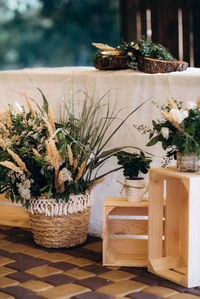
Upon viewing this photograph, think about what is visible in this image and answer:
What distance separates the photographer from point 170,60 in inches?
110

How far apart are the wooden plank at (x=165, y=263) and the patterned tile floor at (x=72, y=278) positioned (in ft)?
0.15

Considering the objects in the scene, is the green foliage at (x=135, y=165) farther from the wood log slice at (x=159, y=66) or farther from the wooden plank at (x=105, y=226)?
the wood log slice at (x=159, y=66)

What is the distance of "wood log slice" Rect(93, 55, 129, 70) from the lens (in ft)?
9.51

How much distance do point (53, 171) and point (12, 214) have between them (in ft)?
2.20

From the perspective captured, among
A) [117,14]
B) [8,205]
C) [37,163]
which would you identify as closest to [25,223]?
[8,205]

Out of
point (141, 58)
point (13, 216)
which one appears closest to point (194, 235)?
point (141, 58)

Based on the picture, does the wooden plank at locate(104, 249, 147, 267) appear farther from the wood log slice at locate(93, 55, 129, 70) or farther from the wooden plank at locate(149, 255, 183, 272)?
the wood log slice at locate(93, 55, 129, 70)

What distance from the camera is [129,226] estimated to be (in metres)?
2.65

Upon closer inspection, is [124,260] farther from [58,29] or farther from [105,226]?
[58,29]

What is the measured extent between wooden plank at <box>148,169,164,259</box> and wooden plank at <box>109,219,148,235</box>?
0.66 feet

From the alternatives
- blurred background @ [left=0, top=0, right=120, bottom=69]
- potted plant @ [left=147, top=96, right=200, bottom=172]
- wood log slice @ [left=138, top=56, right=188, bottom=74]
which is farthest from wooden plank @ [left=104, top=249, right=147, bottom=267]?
blurred background @ [left=0, top=0, right=120, bottom=69]

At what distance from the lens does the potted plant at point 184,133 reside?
7.20ft

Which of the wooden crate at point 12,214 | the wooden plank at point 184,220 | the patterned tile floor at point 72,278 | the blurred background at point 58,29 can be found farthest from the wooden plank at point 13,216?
the blurred background at point 58,29

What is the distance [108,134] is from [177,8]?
8.97 feet
